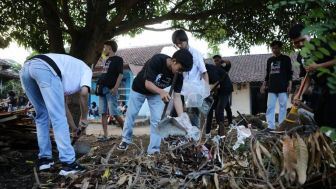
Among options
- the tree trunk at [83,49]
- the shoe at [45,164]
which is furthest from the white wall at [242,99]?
the shoe at [45,164]

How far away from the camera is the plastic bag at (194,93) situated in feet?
18.3

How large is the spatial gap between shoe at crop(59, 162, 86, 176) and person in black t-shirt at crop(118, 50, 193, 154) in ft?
2.84

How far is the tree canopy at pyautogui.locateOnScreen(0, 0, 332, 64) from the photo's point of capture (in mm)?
7230

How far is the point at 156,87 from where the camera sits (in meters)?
4.31

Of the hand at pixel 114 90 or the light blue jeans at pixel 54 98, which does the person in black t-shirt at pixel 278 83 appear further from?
the light blue jeans at pixel 54 98

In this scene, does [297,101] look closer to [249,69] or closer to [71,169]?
[71,169]

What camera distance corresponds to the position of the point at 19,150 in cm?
477

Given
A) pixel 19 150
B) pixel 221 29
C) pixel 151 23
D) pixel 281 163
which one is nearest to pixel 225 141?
pixel 281 163

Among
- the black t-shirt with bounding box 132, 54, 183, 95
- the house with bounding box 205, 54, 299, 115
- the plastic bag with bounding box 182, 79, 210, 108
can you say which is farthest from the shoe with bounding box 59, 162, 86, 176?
the house with bounding box 205, 54, 299, 115

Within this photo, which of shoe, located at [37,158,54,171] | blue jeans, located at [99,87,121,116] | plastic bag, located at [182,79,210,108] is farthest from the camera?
blue jeans, located at [99,87,121,116]

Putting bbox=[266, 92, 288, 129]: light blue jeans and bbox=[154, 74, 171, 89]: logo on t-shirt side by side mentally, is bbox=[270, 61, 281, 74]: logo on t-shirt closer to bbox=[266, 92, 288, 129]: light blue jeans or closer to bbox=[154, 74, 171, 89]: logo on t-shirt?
bbox=[266, 92, 288, 129]: light blue jeans

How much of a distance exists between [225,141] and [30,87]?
2.07 meters

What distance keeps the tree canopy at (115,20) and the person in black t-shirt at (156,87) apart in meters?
2.60

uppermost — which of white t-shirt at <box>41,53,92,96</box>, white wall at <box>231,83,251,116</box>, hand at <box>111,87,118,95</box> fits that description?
white t-shirt at <box>41,53,92,96</box>
